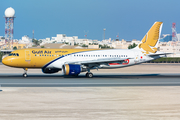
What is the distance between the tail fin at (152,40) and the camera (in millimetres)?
44031

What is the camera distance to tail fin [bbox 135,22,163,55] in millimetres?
44031

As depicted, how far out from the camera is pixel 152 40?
44.5m

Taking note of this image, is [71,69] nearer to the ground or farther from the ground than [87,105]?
farther from the ground

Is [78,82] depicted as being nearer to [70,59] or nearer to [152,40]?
[70,59]

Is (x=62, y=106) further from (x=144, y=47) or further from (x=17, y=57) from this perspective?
(x=144, y=47)

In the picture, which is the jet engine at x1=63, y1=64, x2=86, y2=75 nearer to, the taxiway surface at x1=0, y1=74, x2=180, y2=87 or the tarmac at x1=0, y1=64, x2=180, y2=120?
the taxiway surface at x1=0, y1=74, x2=180, y2=87

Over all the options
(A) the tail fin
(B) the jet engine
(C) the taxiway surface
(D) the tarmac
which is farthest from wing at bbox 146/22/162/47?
(D) the tarmac

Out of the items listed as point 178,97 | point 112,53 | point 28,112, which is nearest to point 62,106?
point 28,112

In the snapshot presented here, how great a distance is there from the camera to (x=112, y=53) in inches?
1642

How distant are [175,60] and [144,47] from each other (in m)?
62.4

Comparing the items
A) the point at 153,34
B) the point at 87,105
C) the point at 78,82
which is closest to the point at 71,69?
→ the point at 78,82

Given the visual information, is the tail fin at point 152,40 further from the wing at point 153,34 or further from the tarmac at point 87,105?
the tarmac at point 87,105

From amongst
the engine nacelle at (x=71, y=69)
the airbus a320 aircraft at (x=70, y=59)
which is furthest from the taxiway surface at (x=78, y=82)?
the airbus a320 aircraft at (x=70, y=59)

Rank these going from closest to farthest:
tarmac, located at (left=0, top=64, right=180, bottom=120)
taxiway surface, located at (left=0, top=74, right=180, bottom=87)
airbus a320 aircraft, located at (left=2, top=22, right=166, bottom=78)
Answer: tarmac, located at (left=0, top=64, right=180, bottom=120)
taxiway surface, located at (left=0, top=74, right=180, bottom=87)
airbus a320 aircraft, located at (left=2, top=22, right=166, bottom=78)
